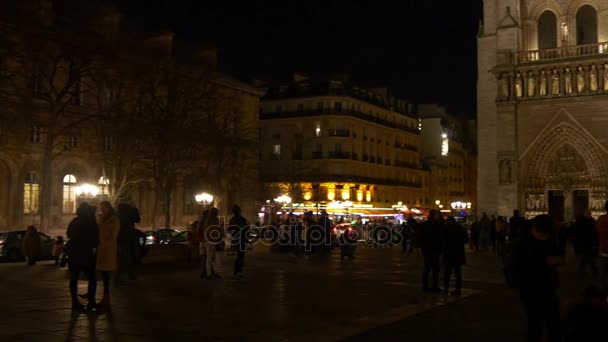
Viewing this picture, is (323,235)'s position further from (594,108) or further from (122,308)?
(594,108)

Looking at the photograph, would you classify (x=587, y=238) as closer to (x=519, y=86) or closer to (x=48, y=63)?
(x=48, y=63)

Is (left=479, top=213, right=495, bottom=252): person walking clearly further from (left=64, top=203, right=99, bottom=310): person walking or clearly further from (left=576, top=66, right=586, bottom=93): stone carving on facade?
(left=64, top=203, right=99, bottom=310): person walking

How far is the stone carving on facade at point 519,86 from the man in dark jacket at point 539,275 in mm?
35057

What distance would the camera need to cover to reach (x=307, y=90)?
7175 cm

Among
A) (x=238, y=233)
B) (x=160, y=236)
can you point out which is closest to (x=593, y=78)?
(x=160, y=236)

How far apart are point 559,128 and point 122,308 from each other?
1360 inches

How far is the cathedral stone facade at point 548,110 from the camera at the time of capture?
A: 3903 cm

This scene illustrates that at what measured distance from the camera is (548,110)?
131ft

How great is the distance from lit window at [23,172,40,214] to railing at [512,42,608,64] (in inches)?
1096

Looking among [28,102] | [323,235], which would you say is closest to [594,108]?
[323,235]

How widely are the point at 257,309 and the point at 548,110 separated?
33.1 m

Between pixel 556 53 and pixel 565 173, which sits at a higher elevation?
pixel 556 53

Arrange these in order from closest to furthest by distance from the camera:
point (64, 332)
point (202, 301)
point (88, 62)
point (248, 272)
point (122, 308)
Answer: point (64, 332)
point (122, 308)
point (202, 301)
point (248, 272)
point (88, 62)

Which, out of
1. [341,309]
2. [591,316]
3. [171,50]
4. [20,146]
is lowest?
[341,309]
